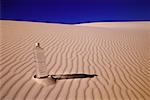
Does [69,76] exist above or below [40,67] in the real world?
below

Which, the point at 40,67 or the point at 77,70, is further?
the point at 77,70

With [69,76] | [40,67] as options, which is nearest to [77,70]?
[69,76]

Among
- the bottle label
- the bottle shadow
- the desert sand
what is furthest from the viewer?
the bottle shadow

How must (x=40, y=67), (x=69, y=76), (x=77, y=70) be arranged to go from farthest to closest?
(x=77, y=70) → (x=69, y=76) → (x=40, y=67)

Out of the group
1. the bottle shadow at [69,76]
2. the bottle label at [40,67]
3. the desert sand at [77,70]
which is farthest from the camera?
the bottle shadow at [69,76]

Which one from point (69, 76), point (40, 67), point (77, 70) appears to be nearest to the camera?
point (40, 67)

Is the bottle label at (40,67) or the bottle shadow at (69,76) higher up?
the bottle label at (40,67)

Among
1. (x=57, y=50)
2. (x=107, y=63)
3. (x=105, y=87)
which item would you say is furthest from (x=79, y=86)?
(x=57, y=50)

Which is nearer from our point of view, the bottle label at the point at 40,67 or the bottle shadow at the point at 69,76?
the bottle label at the point at 40,67

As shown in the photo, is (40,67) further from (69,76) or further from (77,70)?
(77,70)

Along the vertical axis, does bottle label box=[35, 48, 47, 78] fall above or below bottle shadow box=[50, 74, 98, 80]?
above

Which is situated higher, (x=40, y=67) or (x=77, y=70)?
(x=40, y=67)

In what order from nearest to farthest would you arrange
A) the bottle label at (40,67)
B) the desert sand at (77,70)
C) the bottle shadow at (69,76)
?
the desert sand at (77,70), the bottle label at (40,67), the bottle shadow at (69,76)

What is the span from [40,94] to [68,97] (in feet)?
1.74
